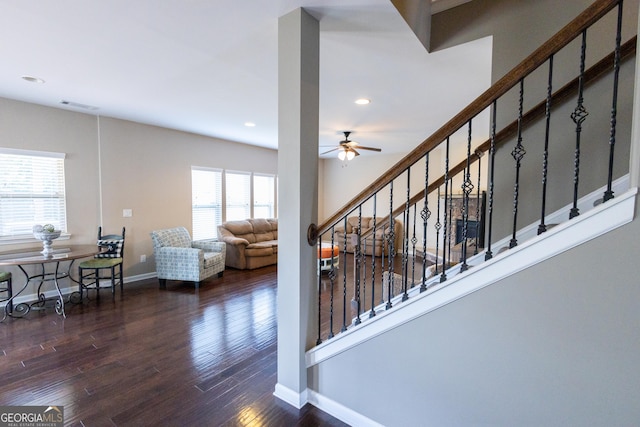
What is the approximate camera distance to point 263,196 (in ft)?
24.2

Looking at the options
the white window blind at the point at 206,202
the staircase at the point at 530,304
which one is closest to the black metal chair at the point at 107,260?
the white window blind at the point at 206,202

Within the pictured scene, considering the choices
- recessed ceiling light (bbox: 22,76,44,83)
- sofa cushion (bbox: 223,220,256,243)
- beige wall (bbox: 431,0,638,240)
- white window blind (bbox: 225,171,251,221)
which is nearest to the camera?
beige wall (bbox: 431,0,638,240)

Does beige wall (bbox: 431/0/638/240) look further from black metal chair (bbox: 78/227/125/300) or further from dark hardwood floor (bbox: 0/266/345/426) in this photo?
black metal chair (bbox: 78/227/125/300)

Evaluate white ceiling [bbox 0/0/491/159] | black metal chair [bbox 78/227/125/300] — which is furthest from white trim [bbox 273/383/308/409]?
black metal chair [bbox 78/227/125/300]

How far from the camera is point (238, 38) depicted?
2.16m

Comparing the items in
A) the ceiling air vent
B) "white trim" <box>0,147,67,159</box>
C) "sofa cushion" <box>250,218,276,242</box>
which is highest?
the ceiling air vent

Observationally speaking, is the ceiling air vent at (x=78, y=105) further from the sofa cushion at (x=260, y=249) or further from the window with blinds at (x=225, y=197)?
the sofa cushion at (x=260, y=249)

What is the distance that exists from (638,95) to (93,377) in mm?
3574

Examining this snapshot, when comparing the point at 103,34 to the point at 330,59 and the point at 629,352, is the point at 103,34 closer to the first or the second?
the point at 330,59

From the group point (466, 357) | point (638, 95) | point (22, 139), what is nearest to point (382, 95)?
point (638, 95)

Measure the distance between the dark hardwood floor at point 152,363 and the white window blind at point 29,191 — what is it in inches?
48.8

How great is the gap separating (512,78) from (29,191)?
5379 mm

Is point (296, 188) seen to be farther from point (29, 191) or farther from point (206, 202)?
point (206, 202)

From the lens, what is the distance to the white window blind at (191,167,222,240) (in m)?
5.83
